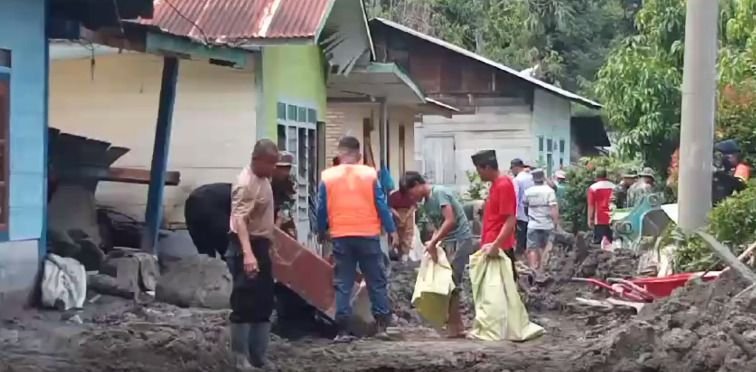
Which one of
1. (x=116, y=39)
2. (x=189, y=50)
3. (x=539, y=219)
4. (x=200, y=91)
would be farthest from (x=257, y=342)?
(x=539, y=219)

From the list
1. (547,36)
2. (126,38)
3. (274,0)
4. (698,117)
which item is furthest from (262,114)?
(547,36)

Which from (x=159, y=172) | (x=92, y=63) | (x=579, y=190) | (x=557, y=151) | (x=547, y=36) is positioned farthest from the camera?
(x=547, y=36)

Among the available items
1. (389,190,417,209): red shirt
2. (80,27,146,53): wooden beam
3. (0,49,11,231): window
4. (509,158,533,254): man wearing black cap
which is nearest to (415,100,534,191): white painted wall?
(509,158,533,254): man wearing black cap

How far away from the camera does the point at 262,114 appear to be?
56.9ft

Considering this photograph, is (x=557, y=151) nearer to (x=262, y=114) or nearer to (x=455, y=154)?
(x=455, y=154)

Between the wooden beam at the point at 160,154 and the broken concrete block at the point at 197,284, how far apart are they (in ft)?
4.23

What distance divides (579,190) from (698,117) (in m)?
14.9

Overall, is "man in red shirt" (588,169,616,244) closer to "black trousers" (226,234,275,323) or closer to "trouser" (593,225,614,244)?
"trouser" (593,225,614,244)

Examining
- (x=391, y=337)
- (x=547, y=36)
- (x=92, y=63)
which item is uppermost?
(x=547, y=36)

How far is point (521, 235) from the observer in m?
21.0

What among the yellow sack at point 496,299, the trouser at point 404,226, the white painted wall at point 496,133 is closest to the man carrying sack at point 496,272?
the yellow sack at point 496,299

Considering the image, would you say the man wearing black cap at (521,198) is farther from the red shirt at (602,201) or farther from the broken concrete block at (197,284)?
the broken concrete block at (197,284)

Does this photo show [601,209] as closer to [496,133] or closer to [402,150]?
[402,150]

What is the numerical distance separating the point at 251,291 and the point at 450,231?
10.4 ft
